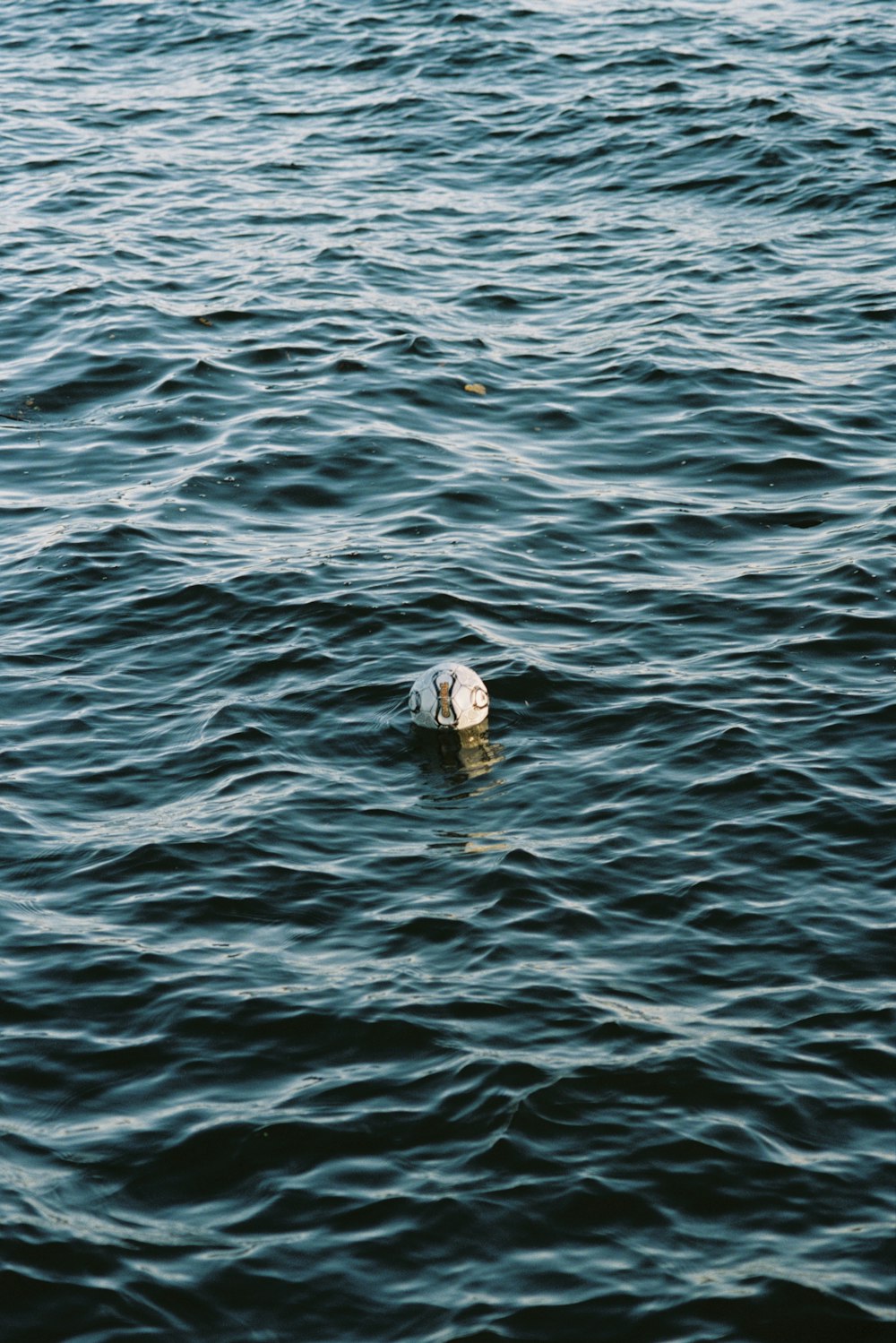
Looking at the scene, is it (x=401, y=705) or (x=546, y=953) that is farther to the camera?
(x=401, y=705)

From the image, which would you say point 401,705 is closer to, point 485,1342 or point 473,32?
point 485,1342

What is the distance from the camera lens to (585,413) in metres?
17.1

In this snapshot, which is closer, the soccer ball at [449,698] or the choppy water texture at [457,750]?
the choppy water texture at [457,750]

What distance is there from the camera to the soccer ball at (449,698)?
452 inches

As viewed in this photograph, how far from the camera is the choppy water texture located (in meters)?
7.75

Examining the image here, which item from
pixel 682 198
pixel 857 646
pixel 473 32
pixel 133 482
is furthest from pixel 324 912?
pixel 473 32

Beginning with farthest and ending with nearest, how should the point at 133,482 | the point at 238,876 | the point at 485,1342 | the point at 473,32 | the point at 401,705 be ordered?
1. the point at 473,32
2. the point at 133,482
3. the point at 401,705
4. the point at 238,876
5. the point at 485,1342

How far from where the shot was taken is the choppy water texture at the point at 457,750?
25.4ft

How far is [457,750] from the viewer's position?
11.6 meters

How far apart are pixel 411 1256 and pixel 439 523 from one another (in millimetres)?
8551

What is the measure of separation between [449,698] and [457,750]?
0.42m

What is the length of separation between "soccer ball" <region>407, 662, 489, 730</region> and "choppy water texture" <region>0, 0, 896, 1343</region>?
21 cm

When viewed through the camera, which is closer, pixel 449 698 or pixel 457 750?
pixel 449 698

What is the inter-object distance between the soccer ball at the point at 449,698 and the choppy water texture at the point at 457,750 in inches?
8.4
